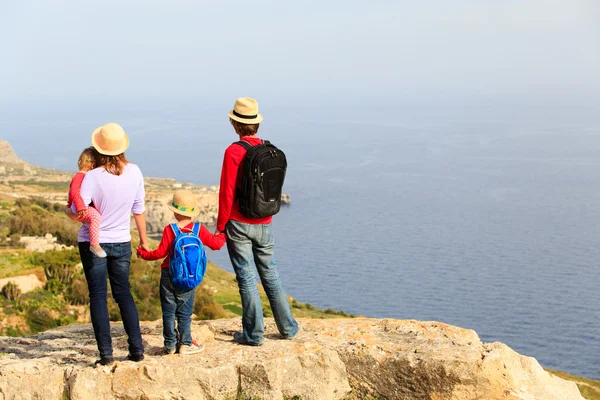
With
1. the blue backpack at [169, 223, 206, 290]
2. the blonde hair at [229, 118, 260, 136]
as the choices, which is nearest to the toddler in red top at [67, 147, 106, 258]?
the blue backpack at [169, 223, 206, 290]

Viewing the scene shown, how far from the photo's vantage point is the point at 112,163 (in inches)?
285

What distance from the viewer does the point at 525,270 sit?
3585 inches

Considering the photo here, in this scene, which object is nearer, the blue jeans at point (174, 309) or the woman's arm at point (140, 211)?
the woman's arm at point (140, 211)

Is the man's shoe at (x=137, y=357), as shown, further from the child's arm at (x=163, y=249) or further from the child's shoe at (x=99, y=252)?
the child's shoe at (x=99, y=252)

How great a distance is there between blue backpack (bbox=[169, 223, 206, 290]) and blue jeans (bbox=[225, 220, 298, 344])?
1.66 feet

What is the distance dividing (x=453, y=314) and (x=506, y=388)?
69315 millimetres

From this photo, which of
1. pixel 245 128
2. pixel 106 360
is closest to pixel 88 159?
pixel 245 128

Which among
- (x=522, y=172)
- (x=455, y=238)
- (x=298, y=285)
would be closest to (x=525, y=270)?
(x=455, y=238)

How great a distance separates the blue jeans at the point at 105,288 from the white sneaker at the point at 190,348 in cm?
46

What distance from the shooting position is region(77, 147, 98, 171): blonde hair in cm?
720

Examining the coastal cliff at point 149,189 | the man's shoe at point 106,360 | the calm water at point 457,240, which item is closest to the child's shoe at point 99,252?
the man's shoe at point 106,360

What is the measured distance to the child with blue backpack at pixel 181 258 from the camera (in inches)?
291

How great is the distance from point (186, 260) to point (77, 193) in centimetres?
134

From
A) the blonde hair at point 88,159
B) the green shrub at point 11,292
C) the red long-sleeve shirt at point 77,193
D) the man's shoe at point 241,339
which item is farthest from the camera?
the green shrub at point 11,292
